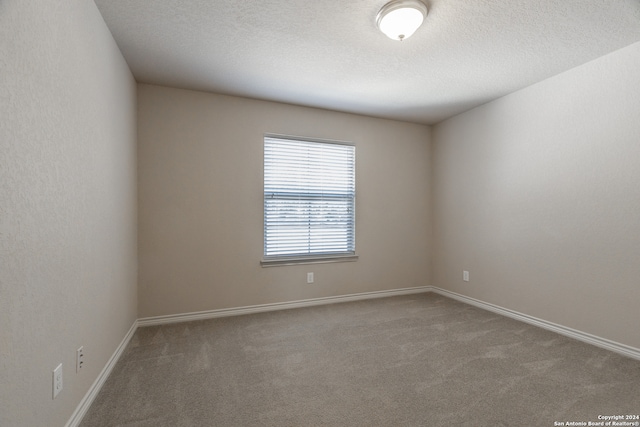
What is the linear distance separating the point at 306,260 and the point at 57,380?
2.53 metres

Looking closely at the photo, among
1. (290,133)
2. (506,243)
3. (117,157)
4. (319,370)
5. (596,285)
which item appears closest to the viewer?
(319,370)

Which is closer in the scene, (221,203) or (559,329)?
(559,329)

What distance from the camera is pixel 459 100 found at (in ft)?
11.4

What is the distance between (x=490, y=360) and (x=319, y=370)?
1.33 metres

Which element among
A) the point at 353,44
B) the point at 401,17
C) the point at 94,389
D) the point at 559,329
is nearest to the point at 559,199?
the point at 559,329

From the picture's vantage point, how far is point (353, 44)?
92.6 inches

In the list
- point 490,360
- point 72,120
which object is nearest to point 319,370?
point 490,360

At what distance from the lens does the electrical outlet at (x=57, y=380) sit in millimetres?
1369

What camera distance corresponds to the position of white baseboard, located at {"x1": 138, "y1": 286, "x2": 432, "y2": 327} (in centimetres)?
306

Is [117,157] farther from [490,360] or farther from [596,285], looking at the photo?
[596,285]

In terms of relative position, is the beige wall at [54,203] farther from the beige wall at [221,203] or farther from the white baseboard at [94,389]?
the beige wall at [221,203]

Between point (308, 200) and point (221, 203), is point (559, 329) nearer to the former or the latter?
point (308, 200)

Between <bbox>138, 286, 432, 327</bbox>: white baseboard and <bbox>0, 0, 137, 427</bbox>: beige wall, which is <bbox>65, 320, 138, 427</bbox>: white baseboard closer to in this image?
<bbox>0, 0, 137, 427</bbox>: beige wall

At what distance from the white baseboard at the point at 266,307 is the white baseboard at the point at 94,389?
49 centimetres
